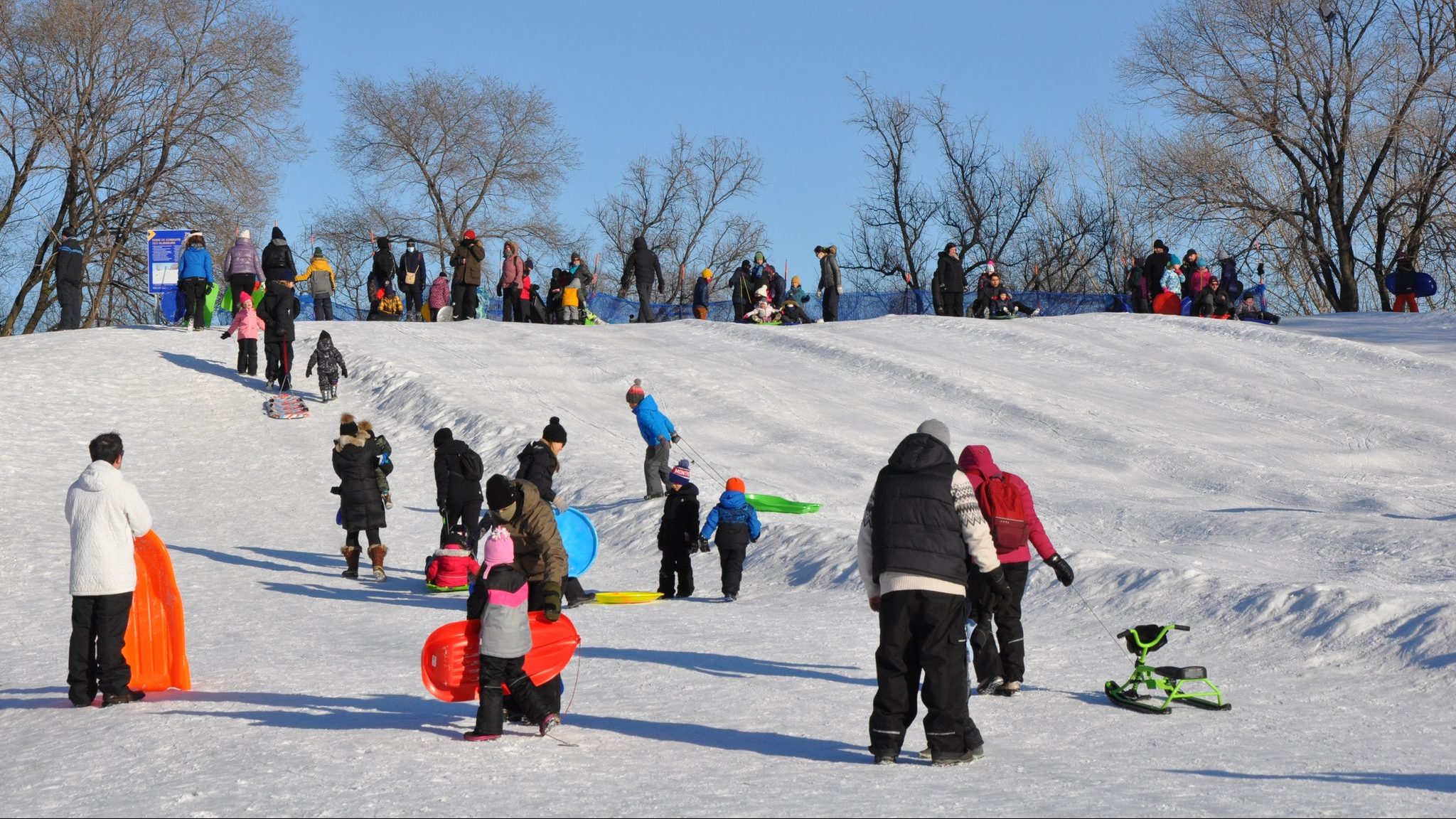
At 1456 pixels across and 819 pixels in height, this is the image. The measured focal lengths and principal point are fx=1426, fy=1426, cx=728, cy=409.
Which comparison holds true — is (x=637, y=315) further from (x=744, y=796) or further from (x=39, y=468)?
(x=744, y=796)

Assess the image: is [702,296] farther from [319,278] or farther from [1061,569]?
[1061,569]

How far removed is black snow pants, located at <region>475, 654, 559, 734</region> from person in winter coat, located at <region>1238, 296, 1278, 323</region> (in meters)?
26.8

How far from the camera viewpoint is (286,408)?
2131 centimetres

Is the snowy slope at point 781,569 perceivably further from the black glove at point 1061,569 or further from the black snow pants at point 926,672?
the black glove at point 1061,569

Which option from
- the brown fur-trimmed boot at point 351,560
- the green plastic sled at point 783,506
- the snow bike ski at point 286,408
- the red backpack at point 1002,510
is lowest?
the brown fur-trimmed boot at point 351,560

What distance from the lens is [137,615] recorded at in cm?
842

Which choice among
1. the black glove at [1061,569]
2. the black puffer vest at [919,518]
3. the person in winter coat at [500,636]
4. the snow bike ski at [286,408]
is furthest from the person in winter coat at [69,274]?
the black puffer vest at [919,518]

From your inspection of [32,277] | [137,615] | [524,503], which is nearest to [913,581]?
[524,503]

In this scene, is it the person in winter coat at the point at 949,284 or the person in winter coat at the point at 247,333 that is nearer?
the person in winter coat at the point at 247,333

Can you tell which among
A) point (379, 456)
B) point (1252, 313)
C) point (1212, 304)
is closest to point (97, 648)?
point (379, 456)

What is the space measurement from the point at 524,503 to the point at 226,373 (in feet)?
58.7

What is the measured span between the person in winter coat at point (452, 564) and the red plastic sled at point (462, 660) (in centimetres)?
539

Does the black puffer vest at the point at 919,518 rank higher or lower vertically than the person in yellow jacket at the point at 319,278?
lower

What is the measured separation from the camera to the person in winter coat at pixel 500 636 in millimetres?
6793
